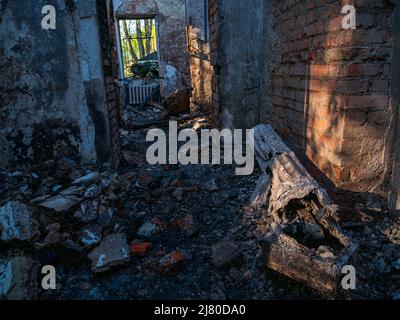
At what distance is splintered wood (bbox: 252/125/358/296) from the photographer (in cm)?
151

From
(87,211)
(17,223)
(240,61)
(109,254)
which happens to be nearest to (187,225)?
(109,254)

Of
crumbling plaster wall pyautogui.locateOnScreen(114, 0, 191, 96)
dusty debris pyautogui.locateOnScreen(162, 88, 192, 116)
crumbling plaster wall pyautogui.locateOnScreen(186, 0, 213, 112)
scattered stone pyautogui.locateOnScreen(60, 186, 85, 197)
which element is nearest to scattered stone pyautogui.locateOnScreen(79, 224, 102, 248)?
scattered stone pyautogui.locateOnScreen(60, 186, 85, 197)

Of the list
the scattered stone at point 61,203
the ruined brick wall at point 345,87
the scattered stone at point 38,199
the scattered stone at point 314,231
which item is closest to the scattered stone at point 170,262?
the scattered stone at point 314,231

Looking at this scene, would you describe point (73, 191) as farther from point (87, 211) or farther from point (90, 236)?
point (90, 236)

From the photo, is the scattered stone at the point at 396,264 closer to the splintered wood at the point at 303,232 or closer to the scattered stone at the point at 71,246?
the splintered wood at the point at 303,232

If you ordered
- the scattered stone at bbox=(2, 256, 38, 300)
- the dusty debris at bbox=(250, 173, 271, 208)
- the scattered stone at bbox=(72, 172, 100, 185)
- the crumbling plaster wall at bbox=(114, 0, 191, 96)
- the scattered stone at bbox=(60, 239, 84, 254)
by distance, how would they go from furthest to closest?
the crumbling plaster wall at bbox=(114, 0, 191, 96) → the scattered stone at bbox=(72, 172, 100, 185) → the dusty debris at bbox=(250, 173, 271, 208) → the scattered stone at bbox=(60, 239, 84, 254) → the scattered stone at bbox=(2, 256, 38, 300)

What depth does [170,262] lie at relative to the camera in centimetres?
186

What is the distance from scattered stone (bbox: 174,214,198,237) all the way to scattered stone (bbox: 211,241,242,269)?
301 mm

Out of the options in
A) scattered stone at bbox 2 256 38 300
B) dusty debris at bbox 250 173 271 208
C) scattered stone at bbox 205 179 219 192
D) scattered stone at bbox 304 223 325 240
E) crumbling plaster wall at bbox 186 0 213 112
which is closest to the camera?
scattered stone at bbox 2 256 38 300

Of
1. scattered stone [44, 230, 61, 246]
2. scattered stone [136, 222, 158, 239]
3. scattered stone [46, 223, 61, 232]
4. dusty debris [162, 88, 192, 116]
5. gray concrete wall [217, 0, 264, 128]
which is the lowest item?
scattered stone [136, 222, 158, 239]

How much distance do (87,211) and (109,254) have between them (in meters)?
0.52

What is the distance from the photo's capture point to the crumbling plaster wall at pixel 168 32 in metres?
9.24

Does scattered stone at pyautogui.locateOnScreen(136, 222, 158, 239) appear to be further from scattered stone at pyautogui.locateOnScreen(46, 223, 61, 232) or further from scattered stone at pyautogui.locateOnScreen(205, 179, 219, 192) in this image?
scattered stone at pyautogui.locateOnScreen(205, 179, 219, 192)

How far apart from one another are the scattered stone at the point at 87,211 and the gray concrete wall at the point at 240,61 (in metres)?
2.51
